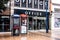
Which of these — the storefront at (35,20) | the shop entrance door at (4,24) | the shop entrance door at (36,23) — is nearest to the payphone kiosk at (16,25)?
the shop entrance door at (4,24)

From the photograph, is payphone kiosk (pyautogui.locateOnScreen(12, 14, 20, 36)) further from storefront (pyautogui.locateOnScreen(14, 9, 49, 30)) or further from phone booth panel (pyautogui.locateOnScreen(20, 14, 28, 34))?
storefront (pyautogui.locateOnScreen(14, 9, 49, 30))

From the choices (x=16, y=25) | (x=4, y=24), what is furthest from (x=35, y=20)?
(x=16, y=25)

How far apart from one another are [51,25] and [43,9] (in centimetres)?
359

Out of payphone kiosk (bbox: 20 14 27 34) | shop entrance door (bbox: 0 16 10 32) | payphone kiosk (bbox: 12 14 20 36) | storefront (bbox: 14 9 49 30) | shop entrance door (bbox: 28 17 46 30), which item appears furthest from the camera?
shop entrance door (bbox: 28 17 46 30)

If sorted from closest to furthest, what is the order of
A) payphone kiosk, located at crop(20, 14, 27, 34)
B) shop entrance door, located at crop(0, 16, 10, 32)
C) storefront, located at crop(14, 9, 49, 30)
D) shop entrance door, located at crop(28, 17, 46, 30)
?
1. payphone kiosk, located at crop(20, 14, 27, 34)
2. shop entrance door, located at crop(0, 16, 10, 32)
3. storefront, located at crop(14, 9, 49, 30)
4. shop entrance door, located at crop(28, 17, 46, 30)

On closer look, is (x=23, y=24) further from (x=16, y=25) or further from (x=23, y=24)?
(x=16, y=25)

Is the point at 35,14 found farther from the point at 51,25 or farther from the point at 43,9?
the point at 51,25

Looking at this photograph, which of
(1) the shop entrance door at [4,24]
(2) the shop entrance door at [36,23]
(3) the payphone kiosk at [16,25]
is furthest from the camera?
(2) the shop entrance door at [36,23]

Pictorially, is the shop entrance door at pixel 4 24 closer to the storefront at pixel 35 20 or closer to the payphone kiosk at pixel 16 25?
the storefront at pixel 35 20

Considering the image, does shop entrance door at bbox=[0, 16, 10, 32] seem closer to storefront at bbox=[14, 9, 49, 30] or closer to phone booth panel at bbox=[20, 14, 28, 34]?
storefront at bbox=[14, 9, 49, 30]

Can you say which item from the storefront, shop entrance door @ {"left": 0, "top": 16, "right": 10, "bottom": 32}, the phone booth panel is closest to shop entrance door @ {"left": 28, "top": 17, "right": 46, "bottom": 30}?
the storefront

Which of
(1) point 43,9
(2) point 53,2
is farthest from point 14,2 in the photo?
(2) point 53,2

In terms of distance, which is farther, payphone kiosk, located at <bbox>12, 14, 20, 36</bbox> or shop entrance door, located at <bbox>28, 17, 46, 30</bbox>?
shop entrance door, located at <bbox>28, 17, 46, 30</bbox>

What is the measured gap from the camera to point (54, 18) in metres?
35.9
